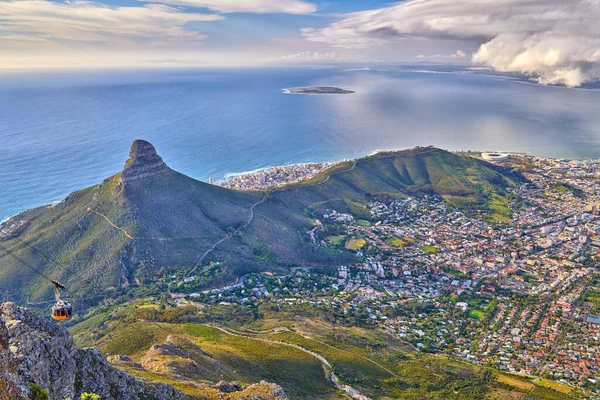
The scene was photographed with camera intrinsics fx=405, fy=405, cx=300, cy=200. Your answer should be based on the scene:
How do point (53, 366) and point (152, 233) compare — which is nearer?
point (53, 366)

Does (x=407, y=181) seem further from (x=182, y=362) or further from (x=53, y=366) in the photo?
(x=53, y=366)

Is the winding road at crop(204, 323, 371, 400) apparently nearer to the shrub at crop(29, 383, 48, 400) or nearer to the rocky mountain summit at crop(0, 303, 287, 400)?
the rocky mountain summit at crop(0, 303, 287, 400)

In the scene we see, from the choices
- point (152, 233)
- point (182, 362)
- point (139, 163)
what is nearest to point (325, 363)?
point (182, 362)

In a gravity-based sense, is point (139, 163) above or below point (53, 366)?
above

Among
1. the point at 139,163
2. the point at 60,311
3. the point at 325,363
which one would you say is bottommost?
the point at 325,363

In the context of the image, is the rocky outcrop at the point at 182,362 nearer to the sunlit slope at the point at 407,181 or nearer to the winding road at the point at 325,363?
the winding road at the point at 325,363

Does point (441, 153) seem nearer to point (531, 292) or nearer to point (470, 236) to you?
point (470, 236)

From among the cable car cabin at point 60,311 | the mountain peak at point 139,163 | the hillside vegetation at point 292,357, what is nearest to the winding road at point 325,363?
the hillside vegetation at point 292,357
